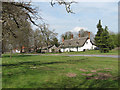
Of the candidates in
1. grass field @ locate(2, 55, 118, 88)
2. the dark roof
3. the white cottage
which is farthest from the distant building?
grass field @ locate(2, 55, 118, 88)

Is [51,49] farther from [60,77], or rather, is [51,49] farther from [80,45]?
[60,77]

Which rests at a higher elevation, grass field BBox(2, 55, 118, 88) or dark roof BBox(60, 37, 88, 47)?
dark roof BBox(60, 37, 88, 47)

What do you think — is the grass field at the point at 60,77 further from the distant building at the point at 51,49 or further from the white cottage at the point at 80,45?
the distant building at the point at 51,49

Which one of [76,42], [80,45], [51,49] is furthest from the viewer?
[51,49]

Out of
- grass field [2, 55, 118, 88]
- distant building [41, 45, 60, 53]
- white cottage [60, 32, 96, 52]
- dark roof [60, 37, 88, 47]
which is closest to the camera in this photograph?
grass field [2, 55, 118, 88]

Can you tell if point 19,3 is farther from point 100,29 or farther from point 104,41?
point 100,29

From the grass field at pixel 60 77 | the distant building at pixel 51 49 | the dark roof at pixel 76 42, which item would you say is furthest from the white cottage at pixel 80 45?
the grass field at pixel 60 77

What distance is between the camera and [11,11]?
446 inches

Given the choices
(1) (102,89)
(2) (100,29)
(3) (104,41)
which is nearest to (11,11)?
(1) (102,89)

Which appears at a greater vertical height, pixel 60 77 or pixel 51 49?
pixel 51 49

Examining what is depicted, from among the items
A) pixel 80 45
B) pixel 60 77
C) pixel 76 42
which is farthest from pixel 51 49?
pixel 60 77

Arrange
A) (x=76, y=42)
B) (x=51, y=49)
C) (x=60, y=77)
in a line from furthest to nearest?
(x=51, y=49) → (x=76, y=42) → (x=60, y=77)

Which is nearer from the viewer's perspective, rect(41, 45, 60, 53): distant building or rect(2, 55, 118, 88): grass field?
rect(2, 55, 118, 88): grass field

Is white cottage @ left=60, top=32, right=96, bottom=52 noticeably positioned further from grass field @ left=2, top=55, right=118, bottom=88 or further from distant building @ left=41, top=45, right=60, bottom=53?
grass field @ left=2, top=55, right=118, bottom=88
